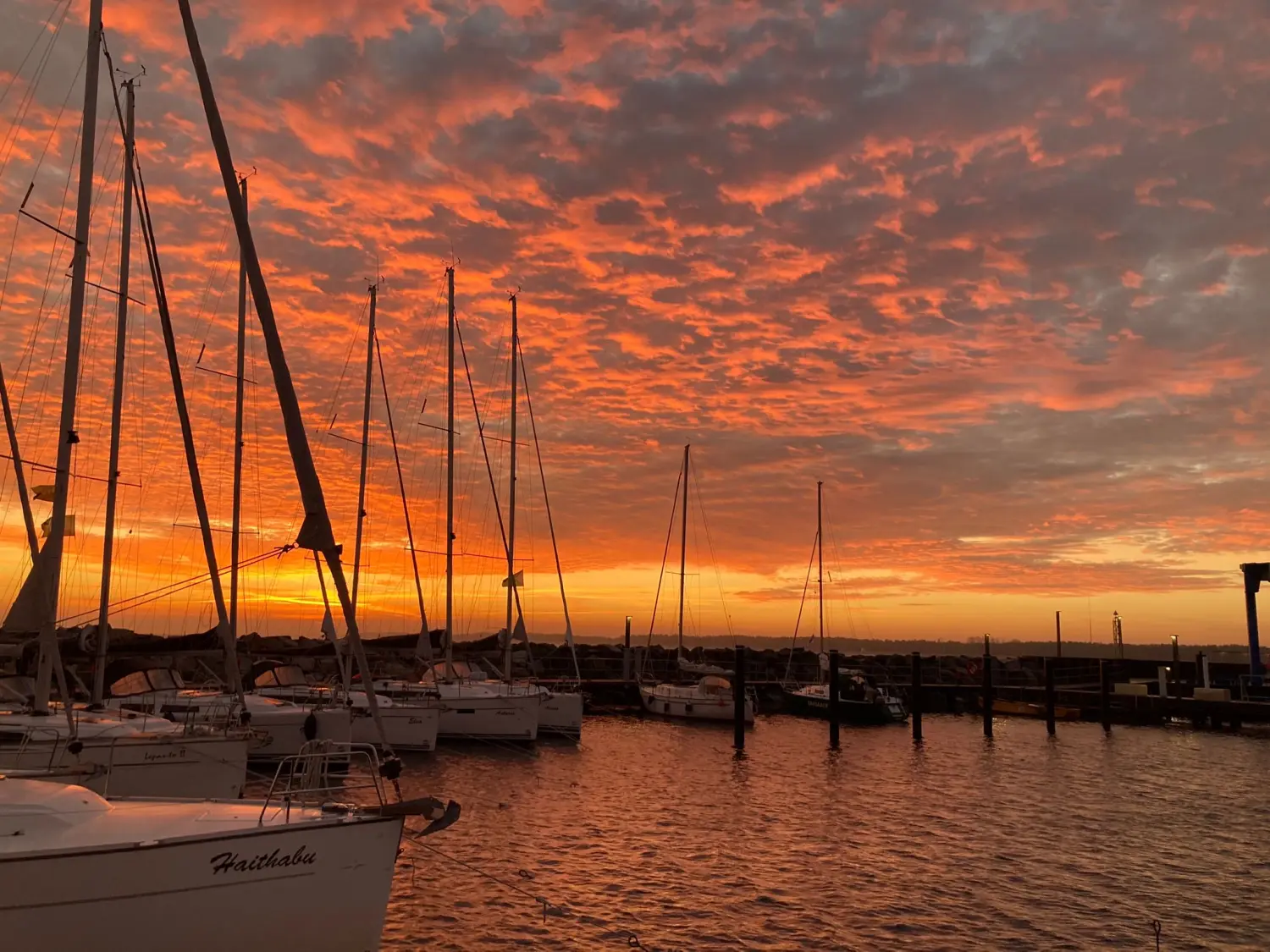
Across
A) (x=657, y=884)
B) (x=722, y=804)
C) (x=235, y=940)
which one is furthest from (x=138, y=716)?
(x=722, y=804)

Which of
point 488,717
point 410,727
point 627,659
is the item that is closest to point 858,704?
point 627,659

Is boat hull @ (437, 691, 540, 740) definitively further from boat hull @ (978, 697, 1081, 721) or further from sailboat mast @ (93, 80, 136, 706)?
boat hull @ (978, 697, 1081, 721)

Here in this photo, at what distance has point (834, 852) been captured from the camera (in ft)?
78.6

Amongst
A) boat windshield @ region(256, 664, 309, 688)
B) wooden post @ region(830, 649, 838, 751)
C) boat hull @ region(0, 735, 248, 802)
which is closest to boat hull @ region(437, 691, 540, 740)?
boat windshield @ region(256, 664, 309, 688)

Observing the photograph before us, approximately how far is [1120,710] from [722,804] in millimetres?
40887

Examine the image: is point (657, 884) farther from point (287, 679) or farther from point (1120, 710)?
point (1120, 710)

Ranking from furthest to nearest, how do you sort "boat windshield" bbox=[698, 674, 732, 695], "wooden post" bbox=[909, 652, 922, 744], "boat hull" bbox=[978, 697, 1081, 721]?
"boat hull" bbox=[978, 697, 1081, 721] → "boat windshield" bbox=[698, 674, 732, 695] → "wooden post" bbox=[909, 652, 922, 744]

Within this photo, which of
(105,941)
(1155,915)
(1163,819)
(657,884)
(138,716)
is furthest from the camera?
(1163,819)

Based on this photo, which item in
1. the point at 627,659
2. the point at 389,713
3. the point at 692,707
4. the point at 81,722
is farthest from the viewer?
the point at 627,659

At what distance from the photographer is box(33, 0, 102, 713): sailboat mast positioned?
17969mm

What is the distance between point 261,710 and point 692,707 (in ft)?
98.6

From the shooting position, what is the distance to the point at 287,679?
40438mm

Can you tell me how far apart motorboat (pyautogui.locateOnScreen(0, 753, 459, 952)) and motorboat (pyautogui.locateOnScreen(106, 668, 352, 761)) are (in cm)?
1819

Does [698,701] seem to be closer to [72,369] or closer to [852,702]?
[852,702]
